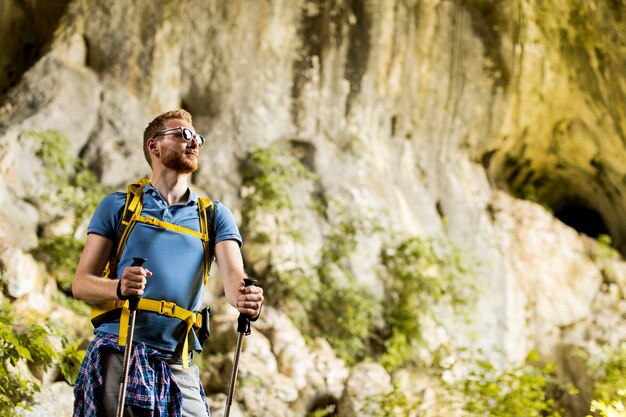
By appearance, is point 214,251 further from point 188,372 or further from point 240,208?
A: point 240,208

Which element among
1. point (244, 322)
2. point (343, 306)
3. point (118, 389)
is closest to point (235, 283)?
point (244, 322)

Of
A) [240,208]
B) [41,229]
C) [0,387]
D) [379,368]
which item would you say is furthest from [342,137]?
[0,387]

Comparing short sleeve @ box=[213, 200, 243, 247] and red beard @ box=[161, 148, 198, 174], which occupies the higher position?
red beard @ box=[161, 148, 198, 174]

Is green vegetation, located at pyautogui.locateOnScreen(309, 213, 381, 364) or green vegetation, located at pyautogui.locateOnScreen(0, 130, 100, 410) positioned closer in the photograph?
green vegetation, located at pyautogui.locateOnScreen(0, 130, 100, 410)

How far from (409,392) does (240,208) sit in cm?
277

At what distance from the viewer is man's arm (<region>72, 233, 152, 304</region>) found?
89.1 inches

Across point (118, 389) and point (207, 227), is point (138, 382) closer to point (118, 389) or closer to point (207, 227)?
point (118, 389)

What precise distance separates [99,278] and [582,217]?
45.3ft

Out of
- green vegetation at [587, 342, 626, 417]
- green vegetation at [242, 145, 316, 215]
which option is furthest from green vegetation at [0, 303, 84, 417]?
green vegetation at [587, 342, 626, 417]

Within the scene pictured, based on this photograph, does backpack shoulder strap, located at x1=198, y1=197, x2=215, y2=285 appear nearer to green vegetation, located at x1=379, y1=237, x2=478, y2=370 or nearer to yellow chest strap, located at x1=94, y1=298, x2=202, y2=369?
yellow chest strap, located at x1=94, y1=298, x2=202, y2=369

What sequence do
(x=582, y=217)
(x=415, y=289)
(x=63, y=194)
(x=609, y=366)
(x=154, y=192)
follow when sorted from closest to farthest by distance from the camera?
1. (x=154, y=192)
2. (x=63, y=194)
3. (x=415, y=289)
4. (x=609, y=366)
5. (x=582, y=217)

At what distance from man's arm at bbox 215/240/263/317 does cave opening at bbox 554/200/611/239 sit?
41.5 feet

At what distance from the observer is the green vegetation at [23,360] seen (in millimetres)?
3408

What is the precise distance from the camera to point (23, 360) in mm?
4078
